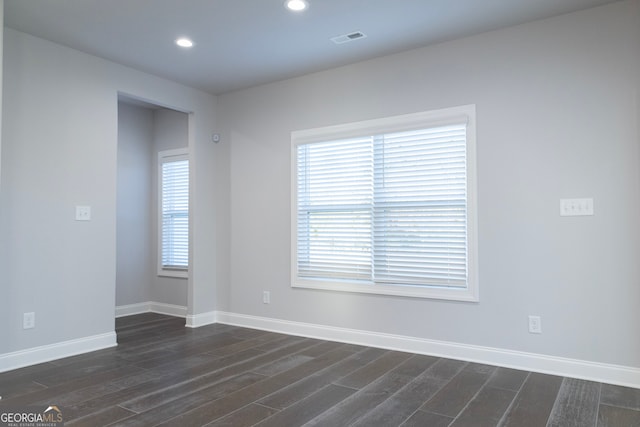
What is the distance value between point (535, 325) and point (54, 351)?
3.89 m

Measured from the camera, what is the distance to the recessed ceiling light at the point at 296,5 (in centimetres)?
301

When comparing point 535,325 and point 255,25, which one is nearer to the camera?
point 535,325

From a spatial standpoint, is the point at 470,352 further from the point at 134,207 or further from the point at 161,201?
the point at 134,207

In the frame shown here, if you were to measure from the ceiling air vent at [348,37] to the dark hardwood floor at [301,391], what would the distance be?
268 cm

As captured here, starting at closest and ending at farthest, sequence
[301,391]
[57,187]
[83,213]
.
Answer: [301,391] → [57,187] → [83,213]

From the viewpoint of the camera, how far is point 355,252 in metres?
4.18

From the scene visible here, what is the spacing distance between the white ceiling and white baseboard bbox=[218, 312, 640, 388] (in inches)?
101

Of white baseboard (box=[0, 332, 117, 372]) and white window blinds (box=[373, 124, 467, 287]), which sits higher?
white window blinds (box=[373, 124, 467, 287])

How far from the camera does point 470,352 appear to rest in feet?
11.5

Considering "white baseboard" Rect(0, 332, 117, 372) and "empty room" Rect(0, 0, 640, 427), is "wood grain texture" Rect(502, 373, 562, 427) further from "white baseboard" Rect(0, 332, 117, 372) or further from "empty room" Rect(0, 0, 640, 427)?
"white baseboard" Rect(0, 332, 117, 372)

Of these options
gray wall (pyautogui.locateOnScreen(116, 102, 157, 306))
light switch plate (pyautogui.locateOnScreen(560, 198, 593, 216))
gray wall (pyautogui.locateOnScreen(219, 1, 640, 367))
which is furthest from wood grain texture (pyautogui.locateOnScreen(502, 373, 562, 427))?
gray wall (pyautogui.locateOnScreen(116, 102, 157, 306))

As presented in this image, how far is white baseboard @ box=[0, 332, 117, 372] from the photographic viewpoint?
132 inches

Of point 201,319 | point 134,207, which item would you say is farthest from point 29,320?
point 134,207

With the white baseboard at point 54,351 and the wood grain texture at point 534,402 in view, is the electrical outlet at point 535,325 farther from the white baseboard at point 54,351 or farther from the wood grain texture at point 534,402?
the white baseboard at point 54,351
